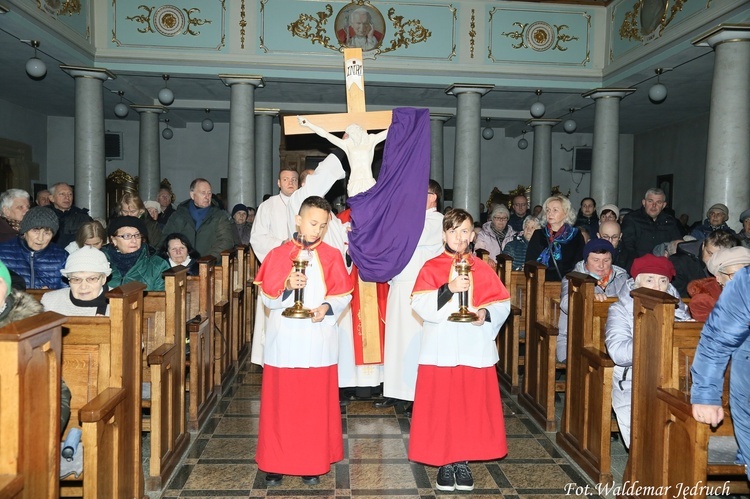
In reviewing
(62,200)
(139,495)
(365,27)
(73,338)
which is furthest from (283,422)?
(365,27)

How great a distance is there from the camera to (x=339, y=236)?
16.1ft

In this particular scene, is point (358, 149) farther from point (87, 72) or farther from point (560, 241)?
point (87, 72)

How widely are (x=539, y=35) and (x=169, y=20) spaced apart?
666cm

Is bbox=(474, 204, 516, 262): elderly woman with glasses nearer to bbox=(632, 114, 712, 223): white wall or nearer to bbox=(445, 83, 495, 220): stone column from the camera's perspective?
bbox=(445, 83, 495, 220): stone column

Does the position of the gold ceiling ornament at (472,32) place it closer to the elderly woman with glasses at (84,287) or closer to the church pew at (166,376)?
→ the church pew at (166,376)

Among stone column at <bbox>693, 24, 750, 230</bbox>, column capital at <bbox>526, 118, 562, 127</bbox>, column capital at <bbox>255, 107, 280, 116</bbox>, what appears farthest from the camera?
column capital at <bbox>526, 118, 562, 127</bbox>

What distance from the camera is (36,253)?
14.8ft

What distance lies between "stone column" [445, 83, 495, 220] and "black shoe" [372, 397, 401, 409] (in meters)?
6.82

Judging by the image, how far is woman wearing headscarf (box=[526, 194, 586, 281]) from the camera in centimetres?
520

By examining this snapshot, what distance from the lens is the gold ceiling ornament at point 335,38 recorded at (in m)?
11.0

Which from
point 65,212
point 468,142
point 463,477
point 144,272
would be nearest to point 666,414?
point 463,477

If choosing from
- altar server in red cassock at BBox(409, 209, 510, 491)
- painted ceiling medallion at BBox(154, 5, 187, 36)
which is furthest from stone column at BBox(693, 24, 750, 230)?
painted ceiling medallion at BBox(154, 5, 187, 36)

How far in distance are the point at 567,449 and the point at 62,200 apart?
5726 millimetres

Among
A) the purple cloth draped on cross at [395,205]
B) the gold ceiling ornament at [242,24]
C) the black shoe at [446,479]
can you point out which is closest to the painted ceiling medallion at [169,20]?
the gold ceiling ornament at [242,24]
